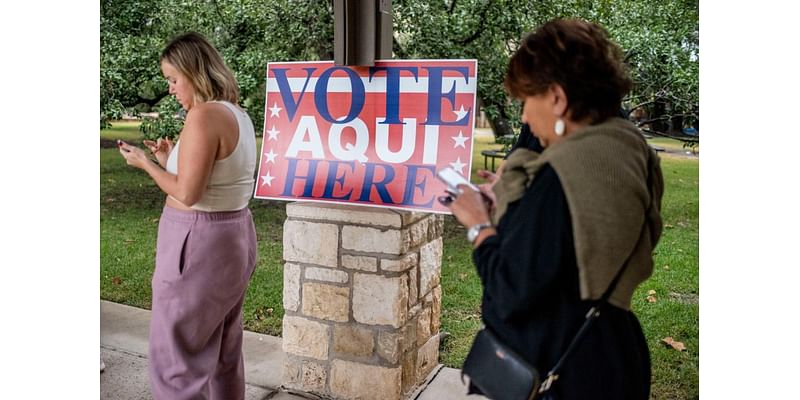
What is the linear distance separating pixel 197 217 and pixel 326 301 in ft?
3.02

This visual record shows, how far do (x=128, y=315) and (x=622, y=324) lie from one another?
377 cm

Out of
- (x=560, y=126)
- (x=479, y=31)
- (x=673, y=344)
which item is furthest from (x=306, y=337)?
(x=479, y=31)

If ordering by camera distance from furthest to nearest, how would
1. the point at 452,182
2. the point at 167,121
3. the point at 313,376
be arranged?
1. the point at 167,121
2. the point at 313,376
3. the point at 452,182

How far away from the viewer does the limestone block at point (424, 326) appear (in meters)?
3.23

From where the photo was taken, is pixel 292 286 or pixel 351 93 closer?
pixel 351 93

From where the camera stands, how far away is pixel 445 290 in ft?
17.1

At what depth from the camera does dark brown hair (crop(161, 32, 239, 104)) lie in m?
2.29

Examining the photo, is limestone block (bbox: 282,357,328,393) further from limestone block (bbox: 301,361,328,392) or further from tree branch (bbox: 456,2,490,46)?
tree branch (bbox: 456,2,490,46)

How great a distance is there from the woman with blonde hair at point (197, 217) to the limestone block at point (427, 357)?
1164 mm

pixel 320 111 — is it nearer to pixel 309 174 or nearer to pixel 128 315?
pixel 309 174

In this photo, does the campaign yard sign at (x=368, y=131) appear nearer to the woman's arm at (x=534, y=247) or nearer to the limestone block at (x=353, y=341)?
the limestone block at (x=353, y=341)

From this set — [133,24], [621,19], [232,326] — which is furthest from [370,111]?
[133,24]

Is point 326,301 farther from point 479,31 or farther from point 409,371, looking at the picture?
point 479,31

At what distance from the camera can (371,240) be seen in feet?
9.67
